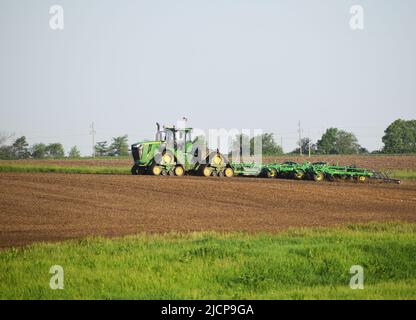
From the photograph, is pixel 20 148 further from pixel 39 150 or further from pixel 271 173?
pixel 271 173

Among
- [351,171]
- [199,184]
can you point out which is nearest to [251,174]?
[351,171]

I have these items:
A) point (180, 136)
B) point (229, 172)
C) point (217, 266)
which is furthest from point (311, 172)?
point (217, 266)

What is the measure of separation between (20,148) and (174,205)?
73.8m

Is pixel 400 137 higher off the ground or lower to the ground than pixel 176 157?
higher

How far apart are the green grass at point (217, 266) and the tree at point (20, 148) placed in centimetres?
8043

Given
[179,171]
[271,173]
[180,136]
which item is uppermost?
[180,136]

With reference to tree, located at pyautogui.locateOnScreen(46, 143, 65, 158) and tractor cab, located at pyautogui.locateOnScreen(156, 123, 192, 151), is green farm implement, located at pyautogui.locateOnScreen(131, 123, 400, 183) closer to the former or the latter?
tractor cab, located at pyautogui.locateOnScreen(156, 123, 192, 151)

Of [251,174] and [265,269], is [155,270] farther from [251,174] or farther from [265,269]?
[251,174]

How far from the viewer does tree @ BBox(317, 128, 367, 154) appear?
106 meters

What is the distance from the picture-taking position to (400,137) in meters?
108

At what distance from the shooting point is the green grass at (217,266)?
12836 mm

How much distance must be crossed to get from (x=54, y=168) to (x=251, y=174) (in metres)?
14.4

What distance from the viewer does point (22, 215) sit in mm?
23219

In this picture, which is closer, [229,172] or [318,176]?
[229,172]
